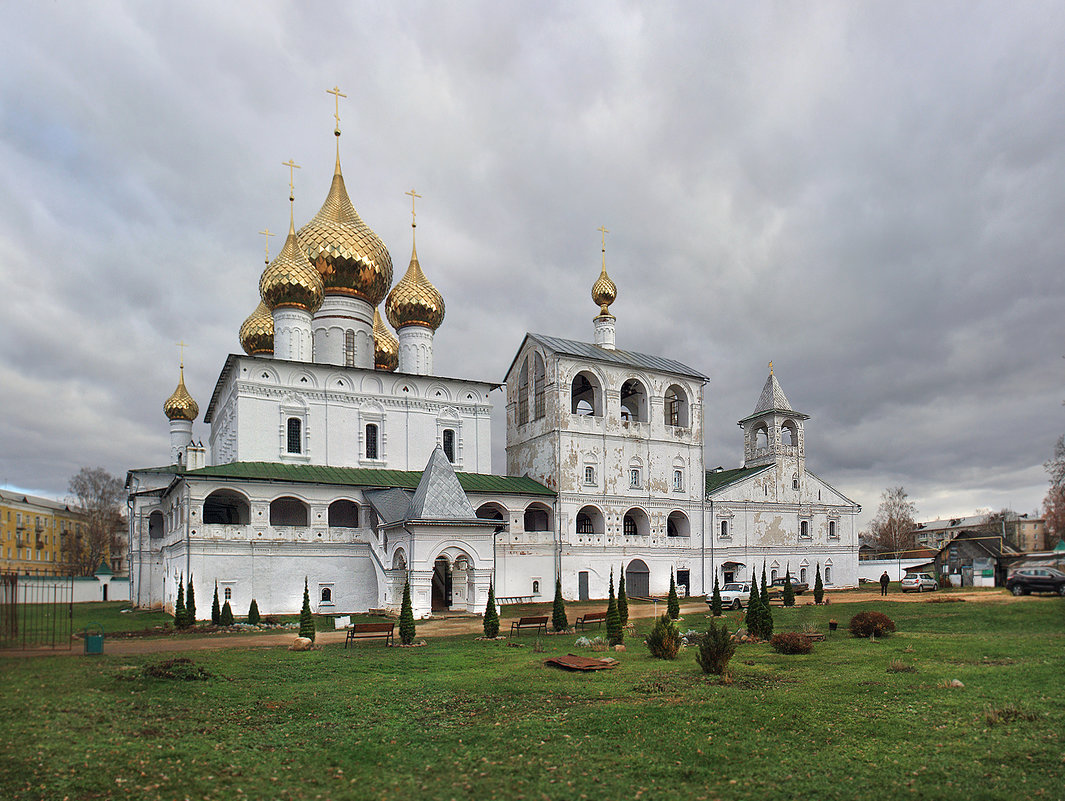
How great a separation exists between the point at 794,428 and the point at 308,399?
90.1 feet

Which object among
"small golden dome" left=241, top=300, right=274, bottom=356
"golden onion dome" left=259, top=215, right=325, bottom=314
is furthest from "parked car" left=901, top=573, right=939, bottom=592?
"small golden dome" left=241, top=300, right=274, bottom=356

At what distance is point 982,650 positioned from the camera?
49.7ft

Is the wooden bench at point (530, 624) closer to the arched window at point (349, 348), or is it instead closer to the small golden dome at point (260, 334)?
the arched window at point (349, 348)

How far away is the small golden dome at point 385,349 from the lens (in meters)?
41.3

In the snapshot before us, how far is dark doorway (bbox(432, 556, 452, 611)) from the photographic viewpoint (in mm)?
29938

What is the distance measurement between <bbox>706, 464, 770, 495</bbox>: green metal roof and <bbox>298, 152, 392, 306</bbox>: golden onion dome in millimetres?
20721

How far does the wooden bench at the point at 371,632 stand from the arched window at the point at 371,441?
15449mm

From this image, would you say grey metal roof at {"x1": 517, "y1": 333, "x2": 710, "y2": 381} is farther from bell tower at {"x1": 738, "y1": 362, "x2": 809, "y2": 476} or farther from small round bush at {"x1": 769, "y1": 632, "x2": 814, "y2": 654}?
small round bush at {"x1": 769, "y1": 632, "x2": 814, "y2": 654}

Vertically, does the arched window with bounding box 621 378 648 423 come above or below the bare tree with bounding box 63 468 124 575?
above

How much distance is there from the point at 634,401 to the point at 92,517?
41830 millimetres

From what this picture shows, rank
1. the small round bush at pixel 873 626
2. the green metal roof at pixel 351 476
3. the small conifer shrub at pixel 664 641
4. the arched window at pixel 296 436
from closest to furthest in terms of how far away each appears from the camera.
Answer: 1. the small conifer shrub at pixel 664 641
2. the small round bush at pixel 873 626
3. the green metal roof at pixel 351 476
4. the arched window at pixel 296 436

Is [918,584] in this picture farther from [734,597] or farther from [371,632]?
[371,632]

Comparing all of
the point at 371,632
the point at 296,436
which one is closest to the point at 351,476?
the point at 296,436

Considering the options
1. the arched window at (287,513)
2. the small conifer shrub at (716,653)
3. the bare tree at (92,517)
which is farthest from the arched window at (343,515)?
the bare tree at (92,517)
